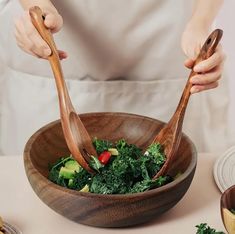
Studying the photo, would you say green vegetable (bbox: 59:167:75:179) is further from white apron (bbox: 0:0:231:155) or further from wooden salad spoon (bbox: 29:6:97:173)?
white apron (bbox: 0:0:231:155)

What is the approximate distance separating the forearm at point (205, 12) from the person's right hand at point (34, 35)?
12.4 inches

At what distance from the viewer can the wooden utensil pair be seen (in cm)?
107

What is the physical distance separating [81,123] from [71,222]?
19 cm

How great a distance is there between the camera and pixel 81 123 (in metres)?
1.11

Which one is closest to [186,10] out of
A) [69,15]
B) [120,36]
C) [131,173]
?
[120,36]

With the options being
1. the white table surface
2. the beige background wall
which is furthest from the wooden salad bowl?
the beige background wall

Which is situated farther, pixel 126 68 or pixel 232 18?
pixel 232 18

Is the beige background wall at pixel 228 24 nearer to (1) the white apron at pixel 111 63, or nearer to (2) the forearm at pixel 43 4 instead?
(1) the white apron at pixel 111 63

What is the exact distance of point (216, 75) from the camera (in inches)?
42.9

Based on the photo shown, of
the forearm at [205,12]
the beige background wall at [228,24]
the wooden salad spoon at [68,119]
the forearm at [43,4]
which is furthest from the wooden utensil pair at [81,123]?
the beige background wall at [228,24]

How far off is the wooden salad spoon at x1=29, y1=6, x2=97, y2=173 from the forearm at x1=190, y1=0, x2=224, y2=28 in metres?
0.36

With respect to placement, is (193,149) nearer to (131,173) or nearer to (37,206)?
(131,173)

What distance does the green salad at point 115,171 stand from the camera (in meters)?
1.01

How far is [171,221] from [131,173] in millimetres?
107
